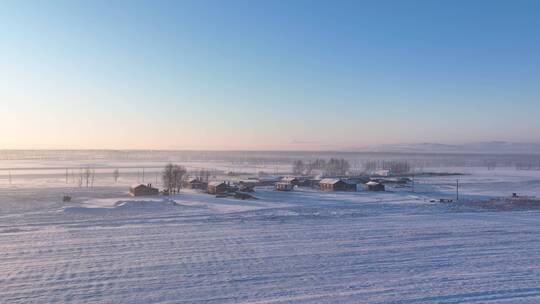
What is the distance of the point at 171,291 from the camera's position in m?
12.1

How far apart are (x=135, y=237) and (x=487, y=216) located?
71.6 feet

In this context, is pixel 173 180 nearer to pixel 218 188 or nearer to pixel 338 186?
pixel 218 188

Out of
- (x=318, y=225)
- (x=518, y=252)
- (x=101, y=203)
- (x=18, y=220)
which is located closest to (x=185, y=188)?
(x=101, y=203)

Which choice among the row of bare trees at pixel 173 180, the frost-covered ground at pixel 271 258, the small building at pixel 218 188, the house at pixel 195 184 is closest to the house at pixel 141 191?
the row of bare trees at pixel 173 180

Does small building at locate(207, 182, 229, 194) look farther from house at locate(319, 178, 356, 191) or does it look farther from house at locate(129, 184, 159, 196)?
house at locate(319, 178, 356, 191)

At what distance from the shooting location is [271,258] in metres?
Result: 16.1

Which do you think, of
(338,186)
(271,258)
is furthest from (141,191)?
(271,258)

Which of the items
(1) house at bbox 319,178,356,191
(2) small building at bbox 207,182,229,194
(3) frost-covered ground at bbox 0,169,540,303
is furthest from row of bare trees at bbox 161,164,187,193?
(3) frost-covered ground at bbox 0,169,540,303

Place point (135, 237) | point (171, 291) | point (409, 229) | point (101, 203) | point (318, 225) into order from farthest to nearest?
point (101, 203) < point (318, 225) < point (409, 229) < point (135, 237) < point (171, 291)

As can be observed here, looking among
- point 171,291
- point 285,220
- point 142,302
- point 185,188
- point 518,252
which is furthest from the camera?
point 185,188

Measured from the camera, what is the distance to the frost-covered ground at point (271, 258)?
11898mm

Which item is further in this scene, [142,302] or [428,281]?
[428,281]

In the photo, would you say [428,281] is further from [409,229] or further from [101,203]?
[101,203]

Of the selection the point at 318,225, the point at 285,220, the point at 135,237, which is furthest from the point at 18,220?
the point at 318,225
